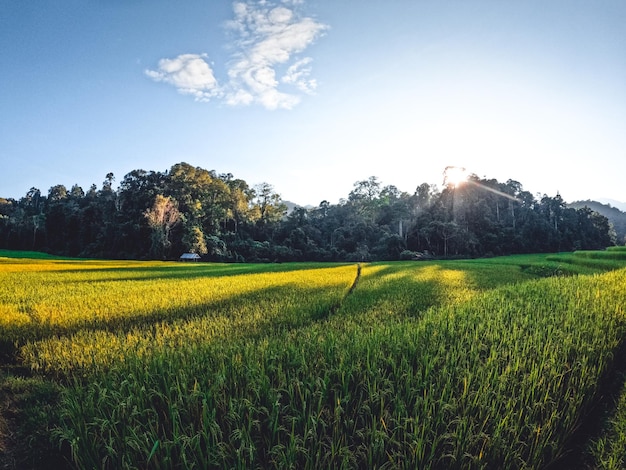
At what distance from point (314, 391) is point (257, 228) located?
196ft

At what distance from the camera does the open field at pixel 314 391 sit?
2518mm

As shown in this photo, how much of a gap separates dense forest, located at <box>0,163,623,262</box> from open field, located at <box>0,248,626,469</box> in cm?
4130

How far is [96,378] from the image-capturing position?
13.2 ft

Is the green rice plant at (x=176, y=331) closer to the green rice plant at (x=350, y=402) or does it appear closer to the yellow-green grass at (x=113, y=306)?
the yellow-green grass at (x=113, y=306)

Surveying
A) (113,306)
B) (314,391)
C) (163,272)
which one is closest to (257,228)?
(163,272)

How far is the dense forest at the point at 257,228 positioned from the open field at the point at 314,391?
1626 inches

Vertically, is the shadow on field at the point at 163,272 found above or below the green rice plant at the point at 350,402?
below

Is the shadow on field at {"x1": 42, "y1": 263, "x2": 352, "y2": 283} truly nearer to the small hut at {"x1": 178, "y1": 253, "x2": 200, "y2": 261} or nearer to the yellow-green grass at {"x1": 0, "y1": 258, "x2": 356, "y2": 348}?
the yellow-green grass at {"x1": 0, "y1": 258, "x2": 356, "y2": 348}

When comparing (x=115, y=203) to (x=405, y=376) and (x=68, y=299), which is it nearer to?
(x=68, y=299)

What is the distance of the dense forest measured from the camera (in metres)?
46.1

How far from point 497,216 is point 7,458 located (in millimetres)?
69415

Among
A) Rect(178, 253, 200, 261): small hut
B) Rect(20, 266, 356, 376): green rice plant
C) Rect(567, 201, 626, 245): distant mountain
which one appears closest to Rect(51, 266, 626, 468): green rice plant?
Rect(20, 266, 356, 376): green rice plant

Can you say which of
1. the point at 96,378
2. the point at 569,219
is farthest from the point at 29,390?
the point at 569,219

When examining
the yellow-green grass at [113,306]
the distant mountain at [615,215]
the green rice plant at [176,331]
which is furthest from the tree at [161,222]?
the distant mountain at [615,215]
